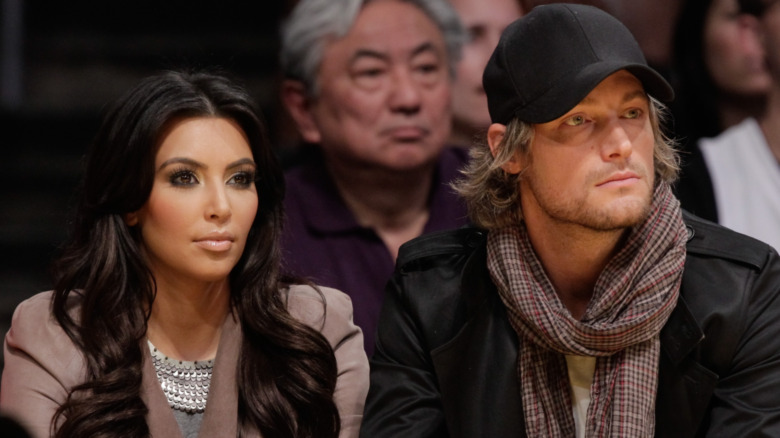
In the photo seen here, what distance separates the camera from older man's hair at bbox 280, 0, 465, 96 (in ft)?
13.5

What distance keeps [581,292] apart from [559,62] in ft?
1.80

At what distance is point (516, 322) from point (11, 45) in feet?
10.3

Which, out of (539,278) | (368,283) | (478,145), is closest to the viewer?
(539,278)

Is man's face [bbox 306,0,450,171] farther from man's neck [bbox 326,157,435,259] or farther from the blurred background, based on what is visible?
the blurred background

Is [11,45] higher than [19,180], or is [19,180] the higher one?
[11,45]

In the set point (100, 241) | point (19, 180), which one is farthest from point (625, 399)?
point (19, 180)

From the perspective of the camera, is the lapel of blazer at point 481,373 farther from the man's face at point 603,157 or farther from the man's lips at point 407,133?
the man's lips at point 407,133

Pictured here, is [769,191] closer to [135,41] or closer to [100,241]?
[100,241]

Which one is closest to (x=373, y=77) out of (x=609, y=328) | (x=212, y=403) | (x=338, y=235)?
(x=338, y=235)

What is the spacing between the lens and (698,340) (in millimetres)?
2543

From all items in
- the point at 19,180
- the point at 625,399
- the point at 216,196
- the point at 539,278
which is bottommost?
the point at 19,180

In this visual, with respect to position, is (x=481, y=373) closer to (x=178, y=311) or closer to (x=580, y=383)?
(x=580, y=383)

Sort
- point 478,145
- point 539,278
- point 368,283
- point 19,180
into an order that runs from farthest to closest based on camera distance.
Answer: point 19,180 < point 368,283 < point 478,145 < point 539,278

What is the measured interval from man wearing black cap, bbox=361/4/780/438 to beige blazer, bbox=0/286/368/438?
0.09m
